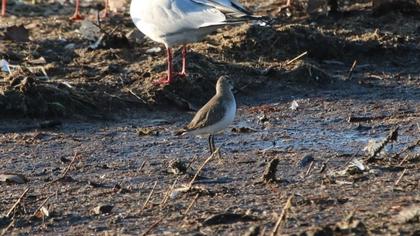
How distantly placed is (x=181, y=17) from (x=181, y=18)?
0.04 feet

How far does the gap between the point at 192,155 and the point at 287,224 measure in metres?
2.52

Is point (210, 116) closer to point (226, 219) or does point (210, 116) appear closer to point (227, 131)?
point (227, 131)

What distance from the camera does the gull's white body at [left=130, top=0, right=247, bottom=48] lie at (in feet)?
34.8

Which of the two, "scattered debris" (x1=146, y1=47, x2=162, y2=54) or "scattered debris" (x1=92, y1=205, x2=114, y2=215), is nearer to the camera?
"scattered debris" (x1=92, y1=205, x2=114, y2=215)

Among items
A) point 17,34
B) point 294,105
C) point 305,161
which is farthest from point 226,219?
point 17,34

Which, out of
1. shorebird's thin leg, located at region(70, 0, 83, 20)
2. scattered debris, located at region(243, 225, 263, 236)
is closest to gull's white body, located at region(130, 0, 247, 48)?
shorebird's thin leg, located at region(70, 0, 83, 20)

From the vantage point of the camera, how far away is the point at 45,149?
9.42m

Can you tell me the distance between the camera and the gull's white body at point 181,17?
34.8ft

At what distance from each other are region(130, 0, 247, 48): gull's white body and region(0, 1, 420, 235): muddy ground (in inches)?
17.6

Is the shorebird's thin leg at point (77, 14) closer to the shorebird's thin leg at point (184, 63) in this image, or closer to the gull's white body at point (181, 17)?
the gull's white body at point (181, 17)

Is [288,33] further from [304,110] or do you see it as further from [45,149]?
[45,149]

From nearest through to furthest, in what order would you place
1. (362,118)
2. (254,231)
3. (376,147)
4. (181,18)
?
(254,231), (376,147), (362,118), (181,18)

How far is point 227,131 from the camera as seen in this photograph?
9969 mm

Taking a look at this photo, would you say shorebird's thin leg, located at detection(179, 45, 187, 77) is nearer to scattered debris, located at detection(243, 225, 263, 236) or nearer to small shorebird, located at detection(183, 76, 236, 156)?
small shorebird, located at detection(183, 76, 236, 156)
